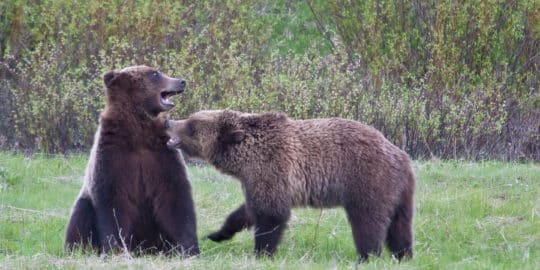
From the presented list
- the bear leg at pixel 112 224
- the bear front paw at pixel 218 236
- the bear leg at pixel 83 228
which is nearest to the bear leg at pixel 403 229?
the bear front paw at pixel 218 236

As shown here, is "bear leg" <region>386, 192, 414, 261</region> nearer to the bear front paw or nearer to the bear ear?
the bear front paw

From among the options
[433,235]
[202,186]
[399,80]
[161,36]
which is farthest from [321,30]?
[433,235]

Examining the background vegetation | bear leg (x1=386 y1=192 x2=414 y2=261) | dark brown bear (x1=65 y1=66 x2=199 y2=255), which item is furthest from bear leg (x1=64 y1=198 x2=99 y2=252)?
the background vegetation

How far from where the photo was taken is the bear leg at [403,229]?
7.92m

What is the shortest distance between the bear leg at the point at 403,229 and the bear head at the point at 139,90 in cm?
230

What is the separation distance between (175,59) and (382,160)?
27.7ft

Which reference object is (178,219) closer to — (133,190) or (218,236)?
(133,190)

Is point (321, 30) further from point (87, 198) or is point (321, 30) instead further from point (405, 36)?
point (87, 198)

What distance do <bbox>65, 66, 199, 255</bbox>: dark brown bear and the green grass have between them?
1.20ft

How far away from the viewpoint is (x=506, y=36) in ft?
58.2

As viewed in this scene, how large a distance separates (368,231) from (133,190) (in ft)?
6.61

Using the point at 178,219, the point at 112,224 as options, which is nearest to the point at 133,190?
the point at 112,224

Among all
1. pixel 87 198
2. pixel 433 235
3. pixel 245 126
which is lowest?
pixel 433 235

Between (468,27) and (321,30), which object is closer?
(468,27)
